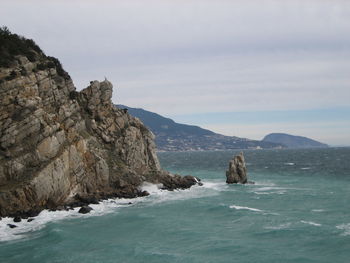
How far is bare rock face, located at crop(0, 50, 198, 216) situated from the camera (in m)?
57.8

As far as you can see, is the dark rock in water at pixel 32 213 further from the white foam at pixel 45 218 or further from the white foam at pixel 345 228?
the white foam at pixel 345 228

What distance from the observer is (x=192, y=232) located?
48.2m

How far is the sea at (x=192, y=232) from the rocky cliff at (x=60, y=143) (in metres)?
4.22

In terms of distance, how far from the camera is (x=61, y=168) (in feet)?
204

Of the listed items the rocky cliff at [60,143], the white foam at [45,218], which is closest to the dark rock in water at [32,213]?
the rocky cliff at [60,143]

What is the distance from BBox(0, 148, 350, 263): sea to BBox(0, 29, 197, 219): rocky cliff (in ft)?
13.8

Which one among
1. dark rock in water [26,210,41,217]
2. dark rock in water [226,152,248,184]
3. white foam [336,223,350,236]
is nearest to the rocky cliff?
dark rock in water [26,210,41,217]

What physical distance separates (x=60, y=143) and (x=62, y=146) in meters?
0.54

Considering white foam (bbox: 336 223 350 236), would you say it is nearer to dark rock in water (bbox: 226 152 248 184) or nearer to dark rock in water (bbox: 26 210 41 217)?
dark rock in water (bbox: 26 210 41 217)

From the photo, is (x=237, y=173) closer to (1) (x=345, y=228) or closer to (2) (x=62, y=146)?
(2) (x=62, y=146)

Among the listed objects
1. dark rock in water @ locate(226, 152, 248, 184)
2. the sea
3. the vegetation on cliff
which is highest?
the vegetation on cliff

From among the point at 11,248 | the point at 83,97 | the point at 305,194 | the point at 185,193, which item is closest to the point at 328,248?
the point at 11,248

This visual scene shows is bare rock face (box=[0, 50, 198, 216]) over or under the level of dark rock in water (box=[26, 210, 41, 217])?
over

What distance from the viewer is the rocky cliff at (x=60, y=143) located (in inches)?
2280
